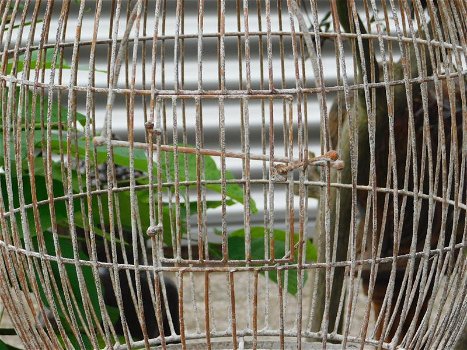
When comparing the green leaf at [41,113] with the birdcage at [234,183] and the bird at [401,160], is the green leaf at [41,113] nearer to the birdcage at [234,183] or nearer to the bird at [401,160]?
the birdcage at [234,183]

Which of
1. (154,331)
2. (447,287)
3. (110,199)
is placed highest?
(110,199)

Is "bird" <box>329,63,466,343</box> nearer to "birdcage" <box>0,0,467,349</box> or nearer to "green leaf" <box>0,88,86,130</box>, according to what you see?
"birdcage" <box>0,0,467,349</box>

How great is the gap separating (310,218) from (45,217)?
1733mm

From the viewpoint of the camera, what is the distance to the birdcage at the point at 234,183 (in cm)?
96

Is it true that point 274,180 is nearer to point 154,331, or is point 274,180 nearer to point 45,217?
point 45,217

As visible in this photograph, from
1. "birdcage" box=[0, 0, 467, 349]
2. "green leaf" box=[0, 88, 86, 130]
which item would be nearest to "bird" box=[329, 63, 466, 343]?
"birdcage" box=[0, 0, 467, 349]

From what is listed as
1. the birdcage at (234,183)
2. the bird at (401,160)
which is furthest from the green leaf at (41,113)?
the bird at (401,160)

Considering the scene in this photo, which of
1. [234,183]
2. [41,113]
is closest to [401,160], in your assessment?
[234,183]

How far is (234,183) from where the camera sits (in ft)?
5.25

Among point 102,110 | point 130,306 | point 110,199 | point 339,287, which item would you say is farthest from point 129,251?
point 110,199

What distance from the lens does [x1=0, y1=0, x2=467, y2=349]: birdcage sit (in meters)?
0.96

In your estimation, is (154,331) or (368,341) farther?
(154,331)

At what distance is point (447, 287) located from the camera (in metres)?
1.08

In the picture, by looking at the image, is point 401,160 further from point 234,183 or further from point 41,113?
point 41,113
